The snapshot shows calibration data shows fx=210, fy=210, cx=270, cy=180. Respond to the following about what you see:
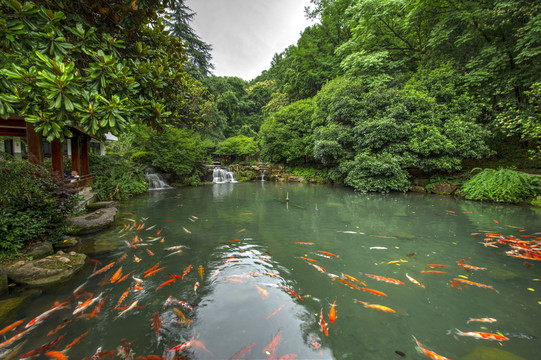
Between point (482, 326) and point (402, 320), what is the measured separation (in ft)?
2.91

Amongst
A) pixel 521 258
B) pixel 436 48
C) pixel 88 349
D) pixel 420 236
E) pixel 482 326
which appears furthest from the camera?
pixel 436 48

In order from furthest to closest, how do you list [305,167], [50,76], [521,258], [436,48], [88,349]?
[305,167]
[436,48]
[521,258]
[88,349]
[50,76]

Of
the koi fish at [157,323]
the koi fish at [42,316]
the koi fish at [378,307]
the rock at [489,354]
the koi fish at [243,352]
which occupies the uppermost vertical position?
the koi fish at [42,316]

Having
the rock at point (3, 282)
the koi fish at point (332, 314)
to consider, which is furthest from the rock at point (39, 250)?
the koi fish at point (332, 314)

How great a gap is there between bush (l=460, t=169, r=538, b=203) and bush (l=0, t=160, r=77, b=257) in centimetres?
1562

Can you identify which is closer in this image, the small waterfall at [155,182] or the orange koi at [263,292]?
the orange koi at [263,292]

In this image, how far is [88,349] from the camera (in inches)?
86.7

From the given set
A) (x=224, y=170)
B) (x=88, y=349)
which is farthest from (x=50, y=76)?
(x=224, y=170)

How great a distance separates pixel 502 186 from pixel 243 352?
1349cm

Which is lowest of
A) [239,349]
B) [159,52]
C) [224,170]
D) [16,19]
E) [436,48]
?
[239,349]

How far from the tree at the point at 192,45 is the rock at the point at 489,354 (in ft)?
82.6

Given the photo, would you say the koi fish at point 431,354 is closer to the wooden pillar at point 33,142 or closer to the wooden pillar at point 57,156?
the wooden pillar at point 33,142

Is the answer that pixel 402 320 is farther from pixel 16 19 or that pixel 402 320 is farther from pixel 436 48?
pixel 436 48

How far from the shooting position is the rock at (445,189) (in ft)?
39.9
